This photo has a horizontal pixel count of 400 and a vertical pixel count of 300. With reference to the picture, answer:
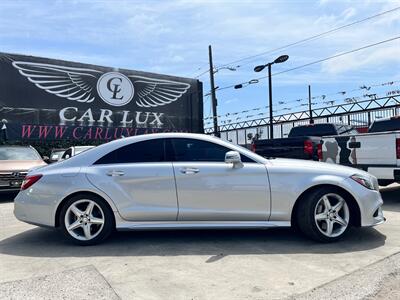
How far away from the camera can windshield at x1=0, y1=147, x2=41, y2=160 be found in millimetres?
10738

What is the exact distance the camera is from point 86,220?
16.1 feet

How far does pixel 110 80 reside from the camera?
66.8 feet

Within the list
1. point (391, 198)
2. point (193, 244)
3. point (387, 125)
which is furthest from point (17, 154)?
point (387, 125)

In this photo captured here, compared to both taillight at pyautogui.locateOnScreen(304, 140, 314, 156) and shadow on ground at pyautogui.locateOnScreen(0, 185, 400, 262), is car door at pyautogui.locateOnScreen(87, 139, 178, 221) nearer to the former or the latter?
shadow on ground at pyautogui.locateOnScreen(0, 185, 400, 262)

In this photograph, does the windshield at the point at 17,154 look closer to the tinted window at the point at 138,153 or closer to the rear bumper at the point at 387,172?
the tinted window at the point at 138,153

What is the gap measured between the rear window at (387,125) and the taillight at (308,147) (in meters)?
2.71

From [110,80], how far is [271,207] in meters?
17.0

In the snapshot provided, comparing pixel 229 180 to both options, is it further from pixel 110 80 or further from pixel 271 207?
pixel 110 80

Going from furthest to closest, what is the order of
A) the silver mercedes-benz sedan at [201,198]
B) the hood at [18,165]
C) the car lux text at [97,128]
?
the car lux text at [97,128]
the hood at [18,165]
the silver mercedes-benz sedan at [201,198]

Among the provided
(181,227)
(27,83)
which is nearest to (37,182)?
(181,227)

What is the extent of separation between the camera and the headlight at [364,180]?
4988 mm

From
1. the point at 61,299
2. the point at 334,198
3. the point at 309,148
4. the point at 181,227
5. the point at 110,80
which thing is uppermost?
the point at 110,80

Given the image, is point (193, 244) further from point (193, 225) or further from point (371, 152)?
point (371, 152)

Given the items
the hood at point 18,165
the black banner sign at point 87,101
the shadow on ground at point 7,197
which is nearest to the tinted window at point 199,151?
the hood at point 18,165
